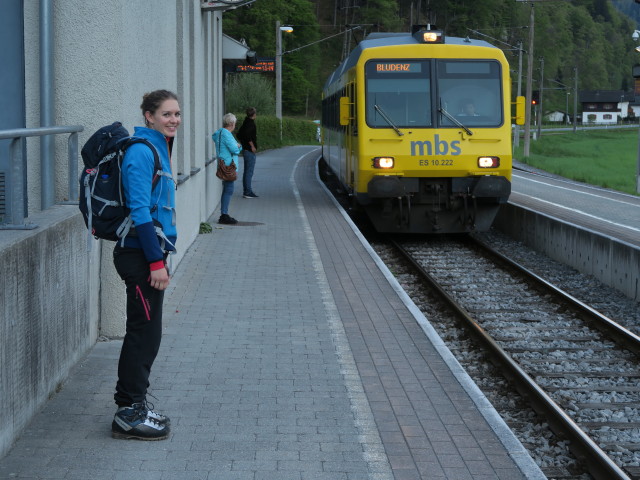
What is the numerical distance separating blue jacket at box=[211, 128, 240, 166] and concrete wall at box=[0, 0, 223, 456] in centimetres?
514

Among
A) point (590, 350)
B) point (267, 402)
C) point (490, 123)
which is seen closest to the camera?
point (267, 402)

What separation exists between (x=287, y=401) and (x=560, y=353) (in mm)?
3783

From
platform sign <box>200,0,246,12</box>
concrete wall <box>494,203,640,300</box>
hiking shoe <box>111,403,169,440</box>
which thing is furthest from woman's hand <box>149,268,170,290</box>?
platform sign <box>200,0,246,12</box>

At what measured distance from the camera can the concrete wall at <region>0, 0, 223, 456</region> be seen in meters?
5.28

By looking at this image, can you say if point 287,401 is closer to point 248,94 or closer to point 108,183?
point 108,183

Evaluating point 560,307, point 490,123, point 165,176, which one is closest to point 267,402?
point 165,176

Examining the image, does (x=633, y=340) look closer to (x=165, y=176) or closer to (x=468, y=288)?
(x=468, y=288)

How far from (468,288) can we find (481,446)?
7.52 metres

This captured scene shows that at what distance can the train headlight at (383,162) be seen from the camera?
15703 mm

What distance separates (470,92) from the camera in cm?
1609

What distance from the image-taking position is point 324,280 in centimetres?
1116

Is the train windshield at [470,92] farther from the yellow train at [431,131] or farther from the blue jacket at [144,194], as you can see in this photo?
the blue jacket at [144,194]

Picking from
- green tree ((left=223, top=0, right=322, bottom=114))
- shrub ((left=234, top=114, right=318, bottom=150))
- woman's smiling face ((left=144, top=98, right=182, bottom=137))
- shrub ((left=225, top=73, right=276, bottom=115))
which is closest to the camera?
woman's smiling face ((left=144, top=98, right=182, bottom=137))

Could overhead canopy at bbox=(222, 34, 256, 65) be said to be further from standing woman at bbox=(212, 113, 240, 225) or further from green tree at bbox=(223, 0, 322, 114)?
green tree at bbox=(223, 0, 322, 114)
